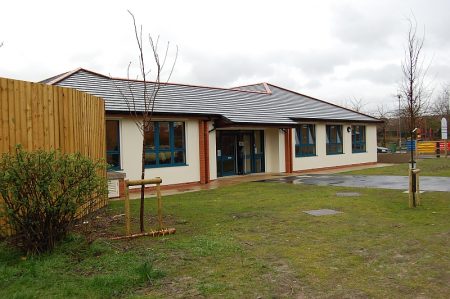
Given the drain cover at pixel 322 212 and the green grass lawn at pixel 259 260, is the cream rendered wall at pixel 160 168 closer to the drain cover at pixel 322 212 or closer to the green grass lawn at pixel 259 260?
the green grass lawn at pixel 259 260

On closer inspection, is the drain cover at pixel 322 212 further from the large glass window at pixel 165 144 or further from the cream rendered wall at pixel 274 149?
the cream rendered wall at pixel 274 149

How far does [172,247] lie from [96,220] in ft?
9.97

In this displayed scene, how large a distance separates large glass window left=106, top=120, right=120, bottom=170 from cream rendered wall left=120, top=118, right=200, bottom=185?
0.15 m

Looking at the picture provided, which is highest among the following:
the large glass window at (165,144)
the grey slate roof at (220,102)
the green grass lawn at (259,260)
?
the grey slate roof at (220,102)

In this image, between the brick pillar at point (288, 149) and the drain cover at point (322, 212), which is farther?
the brick pillar at point (288, 149)

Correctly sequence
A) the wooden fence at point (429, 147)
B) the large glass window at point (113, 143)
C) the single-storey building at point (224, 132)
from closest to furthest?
the large glass window at point (113, 143)
the single-storey building at point (224, 132)
the wooden fence at point (429, 147)

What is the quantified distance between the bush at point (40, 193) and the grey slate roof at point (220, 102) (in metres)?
8.74

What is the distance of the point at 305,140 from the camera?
77.6 feet

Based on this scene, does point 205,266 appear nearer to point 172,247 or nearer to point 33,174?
point 172,247

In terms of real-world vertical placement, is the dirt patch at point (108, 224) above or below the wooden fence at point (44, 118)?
below

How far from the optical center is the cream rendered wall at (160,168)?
15781 millimetres

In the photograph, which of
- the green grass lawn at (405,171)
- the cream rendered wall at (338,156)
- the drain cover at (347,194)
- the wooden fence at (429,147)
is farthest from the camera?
the wooden fence at (429,147)

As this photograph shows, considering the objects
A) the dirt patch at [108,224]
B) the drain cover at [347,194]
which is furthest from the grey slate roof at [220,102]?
the drain cover at [347,194]

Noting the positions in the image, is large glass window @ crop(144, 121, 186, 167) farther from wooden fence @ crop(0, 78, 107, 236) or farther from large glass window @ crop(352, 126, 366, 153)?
large glass window @ crop(352, 126, 366, 153)
